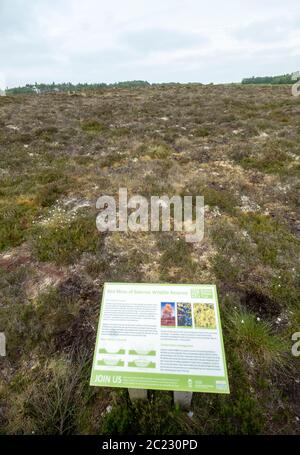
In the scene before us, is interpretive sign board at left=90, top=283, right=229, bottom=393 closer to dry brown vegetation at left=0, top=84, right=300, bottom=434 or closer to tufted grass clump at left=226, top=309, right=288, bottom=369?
dry brown vegetation at left=0, top=84, right=300, bottom=434

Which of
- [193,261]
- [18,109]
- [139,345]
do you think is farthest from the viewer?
[18,109]

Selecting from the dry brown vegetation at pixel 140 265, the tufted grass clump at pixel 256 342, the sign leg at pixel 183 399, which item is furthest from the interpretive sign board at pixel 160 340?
the tufted grass clump at pixel 256 342

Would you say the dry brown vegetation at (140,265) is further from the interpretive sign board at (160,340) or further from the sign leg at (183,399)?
the interpretive sign board at (160,340)

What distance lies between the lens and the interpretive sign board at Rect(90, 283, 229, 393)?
2963mm

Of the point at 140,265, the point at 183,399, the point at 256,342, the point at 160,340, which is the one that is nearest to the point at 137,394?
the point at 183,399

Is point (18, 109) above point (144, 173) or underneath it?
above

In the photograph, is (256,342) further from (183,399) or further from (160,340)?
(160,340)

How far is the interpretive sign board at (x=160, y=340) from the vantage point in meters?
2.96

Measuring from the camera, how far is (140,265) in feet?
19.7

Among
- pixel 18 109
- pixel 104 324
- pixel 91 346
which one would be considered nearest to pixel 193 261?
pixel 91 346

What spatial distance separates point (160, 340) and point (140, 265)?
284 centimetres

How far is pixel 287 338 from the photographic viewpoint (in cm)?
448
